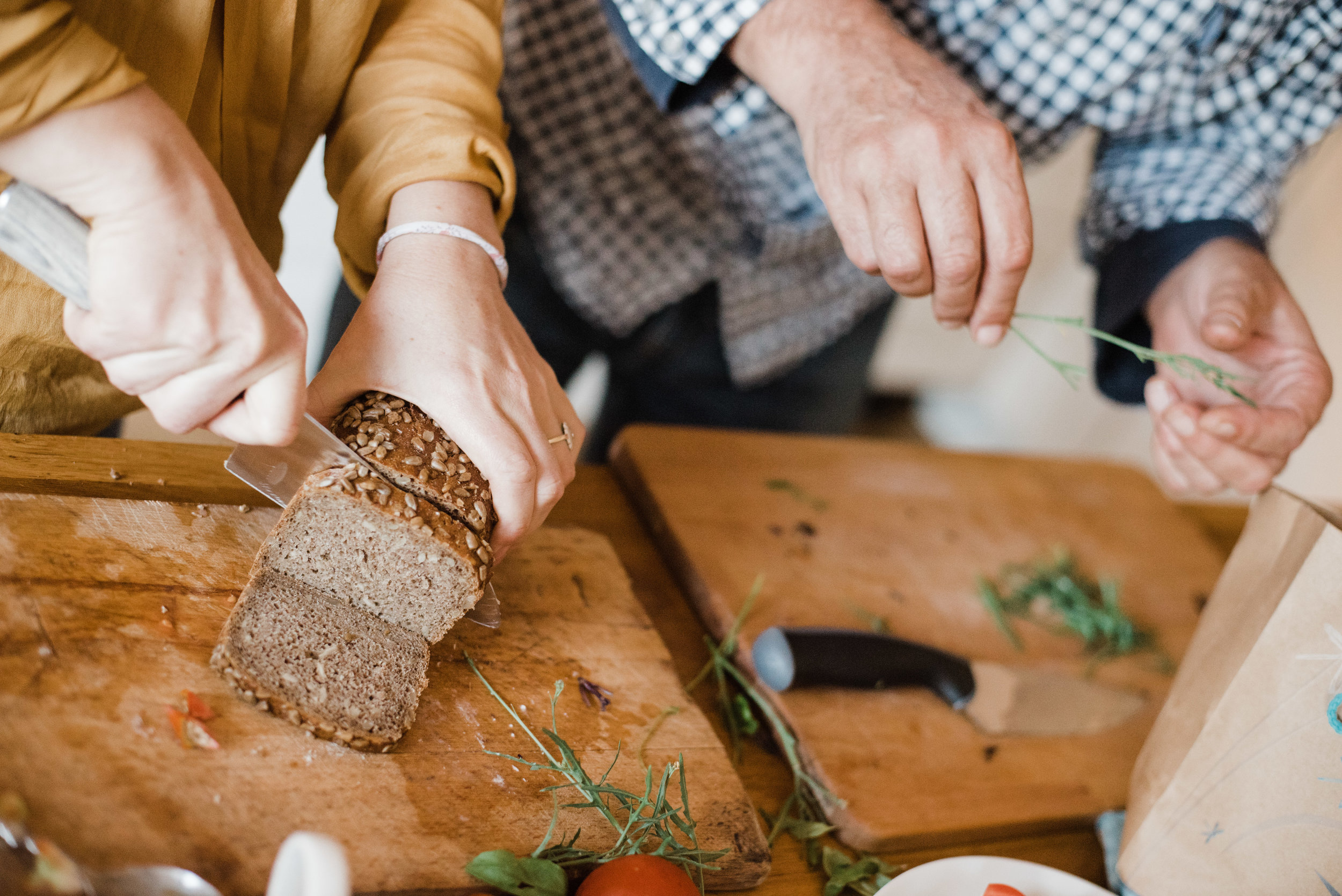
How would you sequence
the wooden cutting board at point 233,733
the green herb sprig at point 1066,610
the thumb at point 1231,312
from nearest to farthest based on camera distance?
the wooden cutting board at point 233,733
the thumb at point 1231,312
the green herb sprig at point 1066,610

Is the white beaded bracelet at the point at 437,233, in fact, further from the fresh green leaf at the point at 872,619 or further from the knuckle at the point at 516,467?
the fresh green leaf at the point at 872,619

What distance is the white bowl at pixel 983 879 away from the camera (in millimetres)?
1005

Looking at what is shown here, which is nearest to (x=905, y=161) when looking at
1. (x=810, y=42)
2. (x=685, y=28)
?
(x=810, y=42)

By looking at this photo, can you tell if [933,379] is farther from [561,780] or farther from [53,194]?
[53,194]

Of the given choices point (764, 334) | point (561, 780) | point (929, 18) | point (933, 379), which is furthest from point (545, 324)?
point (933, 379)

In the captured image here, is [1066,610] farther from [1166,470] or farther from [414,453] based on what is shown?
[414,453]

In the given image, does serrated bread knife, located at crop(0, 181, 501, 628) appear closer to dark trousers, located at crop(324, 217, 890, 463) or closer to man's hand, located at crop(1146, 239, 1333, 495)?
dark trousers, located at crop(324, 217, 890, 463)

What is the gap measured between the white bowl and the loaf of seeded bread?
0.61 metres

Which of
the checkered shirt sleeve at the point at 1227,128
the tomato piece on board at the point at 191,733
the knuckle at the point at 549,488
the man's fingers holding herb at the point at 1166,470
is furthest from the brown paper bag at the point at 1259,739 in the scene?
the tomato piece on board at the point at 191,733

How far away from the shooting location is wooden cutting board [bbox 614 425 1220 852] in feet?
4.23

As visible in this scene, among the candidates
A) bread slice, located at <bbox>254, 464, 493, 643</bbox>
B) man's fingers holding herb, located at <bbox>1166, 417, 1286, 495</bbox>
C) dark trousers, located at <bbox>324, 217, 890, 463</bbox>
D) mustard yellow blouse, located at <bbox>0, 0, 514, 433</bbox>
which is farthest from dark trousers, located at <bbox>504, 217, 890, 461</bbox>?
bread slice, located at <bbox>254, 464, 493, 643</bbox>

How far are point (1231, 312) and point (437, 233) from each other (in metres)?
1.23

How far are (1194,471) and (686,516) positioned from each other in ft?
2.98

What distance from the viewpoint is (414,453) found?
1.01m
